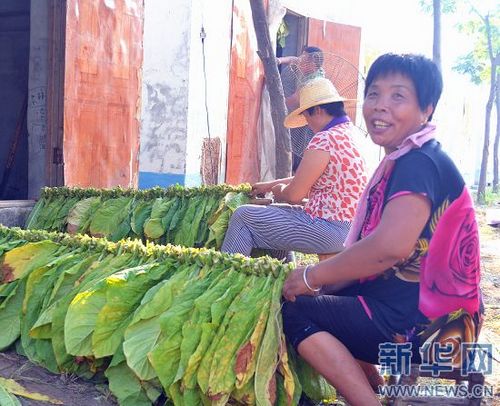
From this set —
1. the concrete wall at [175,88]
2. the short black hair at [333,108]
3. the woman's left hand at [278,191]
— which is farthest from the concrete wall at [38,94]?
the concrete wall at [175,88]

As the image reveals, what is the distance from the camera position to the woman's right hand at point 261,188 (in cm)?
411

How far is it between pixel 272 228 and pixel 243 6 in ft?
19.8

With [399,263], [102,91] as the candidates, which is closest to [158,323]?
[399,263]

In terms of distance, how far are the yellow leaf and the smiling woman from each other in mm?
963

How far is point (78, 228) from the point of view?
13.9ft

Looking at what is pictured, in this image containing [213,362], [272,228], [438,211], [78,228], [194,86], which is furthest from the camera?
[194,86]

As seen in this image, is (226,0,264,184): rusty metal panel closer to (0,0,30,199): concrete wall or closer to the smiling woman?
(0,0,30,199): concrete wall

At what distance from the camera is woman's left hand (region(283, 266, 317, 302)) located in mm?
2279

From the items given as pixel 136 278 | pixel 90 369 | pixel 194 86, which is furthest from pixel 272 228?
pixel 194 86

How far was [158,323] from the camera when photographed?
2.46 meters

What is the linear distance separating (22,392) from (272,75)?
3.94 m

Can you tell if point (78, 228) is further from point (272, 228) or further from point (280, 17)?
point (280, 17)

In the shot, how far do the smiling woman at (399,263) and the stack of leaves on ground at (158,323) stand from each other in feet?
0.54

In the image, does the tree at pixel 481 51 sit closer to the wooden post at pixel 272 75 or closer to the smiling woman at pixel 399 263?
the wooden post at pixel 272 75
